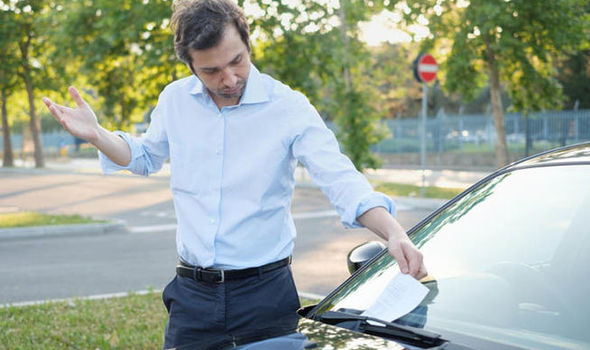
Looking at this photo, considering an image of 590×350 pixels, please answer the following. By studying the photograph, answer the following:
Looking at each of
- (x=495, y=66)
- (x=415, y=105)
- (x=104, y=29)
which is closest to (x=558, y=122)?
(x=495, y=66)

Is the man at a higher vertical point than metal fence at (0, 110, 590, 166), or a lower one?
higher

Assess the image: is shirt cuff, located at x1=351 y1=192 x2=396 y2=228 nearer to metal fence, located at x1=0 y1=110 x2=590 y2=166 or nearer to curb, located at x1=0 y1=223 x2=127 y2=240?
curb, located at x1=0 y1=223 x2=127 y2=240

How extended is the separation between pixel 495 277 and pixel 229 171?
98 cm

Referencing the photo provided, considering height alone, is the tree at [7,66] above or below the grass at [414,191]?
above

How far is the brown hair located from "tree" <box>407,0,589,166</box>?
1413 cm

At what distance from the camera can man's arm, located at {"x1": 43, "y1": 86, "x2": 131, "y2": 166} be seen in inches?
99.1

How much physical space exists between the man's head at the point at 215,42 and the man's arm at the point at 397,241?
2.23ft

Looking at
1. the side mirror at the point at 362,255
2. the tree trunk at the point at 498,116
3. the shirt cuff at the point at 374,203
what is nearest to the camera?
the shirt cuff at the point at 374,203

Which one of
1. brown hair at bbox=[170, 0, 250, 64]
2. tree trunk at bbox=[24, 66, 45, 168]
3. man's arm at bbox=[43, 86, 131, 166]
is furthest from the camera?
tree trunk at bbox=[24, 66, 45, 168]

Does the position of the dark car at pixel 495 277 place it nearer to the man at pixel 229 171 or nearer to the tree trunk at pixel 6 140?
the man at pixel 229 171

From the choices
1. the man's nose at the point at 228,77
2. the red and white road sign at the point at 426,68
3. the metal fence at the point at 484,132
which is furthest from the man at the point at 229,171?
the metal fence at the point at 484,132

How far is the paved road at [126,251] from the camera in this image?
7.75 m

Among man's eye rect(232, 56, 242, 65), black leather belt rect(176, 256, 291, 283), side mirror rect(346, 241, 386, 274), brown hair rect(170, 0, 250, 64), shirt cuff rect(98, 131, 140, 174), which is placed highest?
brown hair rect(170, 0, 250, 64)

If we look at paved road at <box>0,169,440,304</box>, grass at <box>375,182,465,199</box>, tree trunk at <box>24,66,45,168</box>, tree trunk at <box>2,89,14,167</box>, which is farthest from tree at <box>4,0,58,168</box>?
grass at <box>375,182,465,199</box>
